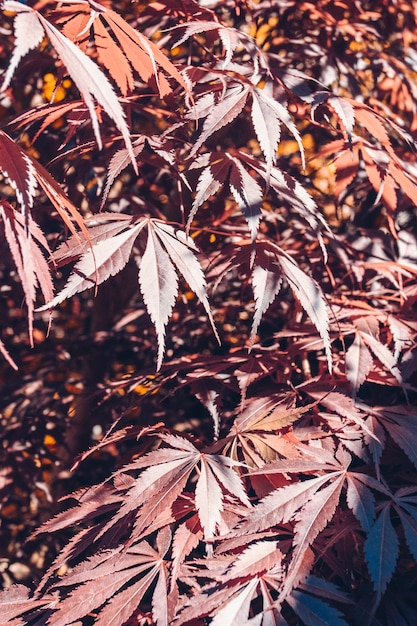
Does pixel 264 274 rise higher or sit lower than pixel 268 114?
lower

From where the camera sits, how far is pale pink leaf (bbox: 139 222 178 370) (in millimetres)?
671

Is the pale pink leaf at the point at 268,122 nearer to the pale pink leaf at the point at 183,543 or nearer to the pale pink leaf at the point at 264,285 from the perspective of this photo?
the pale pink leaf at the point at 264,285

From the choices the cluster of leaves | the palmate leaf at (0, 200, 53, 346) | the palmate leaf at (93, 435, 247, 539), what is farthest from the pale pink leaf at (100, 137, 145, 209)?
the palmate leaf at (93, 435, 247, 539)

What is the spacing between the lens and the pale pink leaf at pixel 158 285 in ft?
2.20

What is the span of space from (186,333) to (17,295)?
1.17 feet

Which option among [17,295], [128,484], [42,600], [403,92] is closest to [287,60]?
[403,92]

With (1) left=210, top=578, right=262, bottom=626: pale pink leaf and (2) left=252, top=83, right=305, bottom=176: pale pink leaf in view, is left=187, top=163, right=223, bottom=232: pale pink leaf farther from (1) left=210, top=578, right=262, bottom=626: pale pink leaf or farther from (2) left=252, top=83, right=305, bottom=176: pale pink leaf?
(1) left=210, top=578, right=262, bottom=626: pale pink leaf

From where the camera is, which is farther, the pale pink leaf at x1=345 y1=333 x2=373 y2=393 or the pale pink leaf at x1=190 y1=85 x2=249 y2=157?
the pale pink leaf at x1=345 y1=333 x2=373 y2=393

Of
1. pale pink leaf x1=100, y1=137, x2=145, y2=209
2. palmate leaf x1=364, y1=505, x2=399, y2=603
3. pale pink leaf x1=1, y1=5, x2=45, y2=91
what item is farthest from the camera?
pale pink leaf x1=100, y1=137, x2=145, y2=209

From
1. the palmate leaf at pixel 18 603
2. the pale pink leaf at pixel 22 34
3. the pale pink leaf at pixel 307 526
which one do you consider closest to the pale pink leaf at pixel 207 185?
the pale pink leaf at pixel 22 34

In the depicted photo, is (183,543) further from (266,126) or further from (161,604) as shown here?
(266,126)

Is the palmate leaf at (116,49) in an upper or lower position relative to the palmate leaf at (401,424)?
upper

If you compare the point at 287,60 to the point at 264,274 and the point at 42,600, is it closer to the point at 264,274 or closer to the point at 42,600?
the point at 264,274

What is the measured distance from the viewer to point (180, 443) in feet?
2.54
